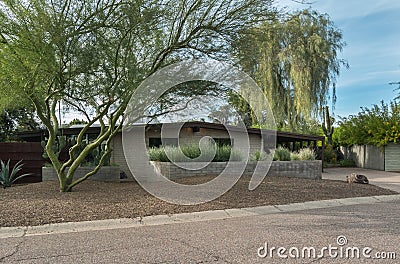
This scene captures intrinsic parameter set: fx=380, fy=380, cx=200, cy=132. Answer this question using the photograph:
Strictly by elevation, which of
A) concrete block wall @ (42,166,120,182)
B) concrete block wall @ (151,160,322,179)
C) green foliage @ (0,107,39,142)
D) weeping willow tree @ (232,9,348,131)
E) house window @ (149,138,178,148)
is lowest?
concrete block wall @ (42,166,120,182)

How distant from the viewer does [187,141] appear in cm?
1708

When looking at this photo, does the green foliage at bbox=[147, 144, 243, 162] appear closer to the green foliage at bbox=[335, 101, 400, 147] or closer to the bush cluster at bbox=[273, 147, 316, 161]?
the bush cluster at bbox=[273, 147, 316, 161]

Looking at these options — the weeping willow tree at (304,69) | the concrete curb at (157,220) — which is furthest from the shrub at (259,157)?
the weeping willow tree at (304,69)

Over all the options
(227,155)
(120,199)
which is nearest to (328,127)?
(227,155)

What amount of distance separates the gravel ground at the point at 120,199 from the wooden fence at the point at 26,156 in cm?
383

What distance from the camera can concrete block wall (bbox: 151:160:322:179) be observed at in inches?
468

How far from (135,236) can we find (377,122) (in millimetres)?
19188

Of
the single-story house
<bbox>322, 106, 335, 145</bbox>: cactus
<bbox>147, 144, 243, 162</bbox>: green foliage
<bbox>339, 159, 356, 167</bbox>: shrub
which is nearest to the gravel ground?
<bbox>147, 144, 243, 162</bbox>: green foliage

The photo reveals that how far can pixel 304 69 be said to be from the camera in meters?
20.5

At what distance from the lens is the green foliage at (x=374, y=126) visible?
20594mm

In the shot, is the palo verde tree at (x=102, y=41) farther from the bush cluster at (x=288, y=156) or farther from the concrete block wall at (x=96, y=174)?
the bush cluster at (x=288, y=156)

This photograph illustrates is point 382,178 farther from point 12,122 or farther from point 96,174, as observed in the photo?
point 12,122

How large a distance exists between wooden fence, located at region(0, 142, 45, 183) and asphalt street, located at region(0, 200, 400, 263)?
9.48 meters

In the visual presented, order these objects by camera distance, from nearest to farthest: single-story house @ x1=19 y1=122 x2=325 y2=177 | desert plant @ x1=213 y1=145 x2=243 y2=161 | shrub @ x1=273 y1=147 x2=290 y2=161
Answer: desert plant @ x1=213 y1=145 x2=243 y2=161 < shrub @ x1=273 y1=147 x2=290 y2=161 < single-story house @ x1=19 y1=122 x2=325 y2=177
